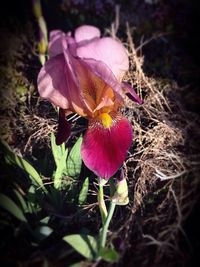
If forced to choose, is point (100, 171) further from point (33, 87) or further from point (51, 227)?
point (33, 87)

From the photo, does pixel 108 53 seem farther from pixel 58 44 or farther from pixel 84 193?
pixel 84 193

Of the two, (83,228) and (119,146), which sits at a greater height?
(119,146)

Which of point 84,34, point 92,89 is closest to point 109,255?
point 92,89

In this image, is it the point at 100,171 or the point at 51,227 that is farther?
the point at 51,227

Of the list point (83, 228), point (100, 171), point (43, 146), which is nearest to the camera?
point (100, 171)

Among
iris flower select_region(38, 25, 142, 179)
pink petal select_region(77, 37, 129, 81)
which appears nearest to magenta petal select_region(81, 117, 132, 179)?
iris flower select_region(38, 25, 142, 179)

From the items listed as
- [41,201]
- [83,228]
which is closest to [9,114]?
[41,201]

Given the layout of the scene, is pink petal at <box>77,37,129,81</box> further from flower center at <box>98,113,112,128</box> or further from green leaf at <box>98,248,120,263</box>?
green leaf at <box>98,248,120,263</box>
